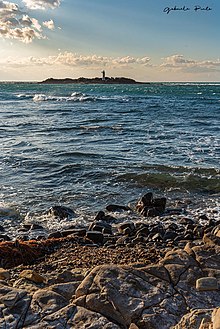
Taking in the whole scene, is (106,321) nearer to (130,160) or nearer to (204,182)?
(204,182)

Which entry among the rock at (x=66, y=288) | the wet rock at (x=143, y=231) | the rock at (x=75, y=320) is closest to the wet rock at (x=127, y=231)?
the wet rock at (x=143, y=231)

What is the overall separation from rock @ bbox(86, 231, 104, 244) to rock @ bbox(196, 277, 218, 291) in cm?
416

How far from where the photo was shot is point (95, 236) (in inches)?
355

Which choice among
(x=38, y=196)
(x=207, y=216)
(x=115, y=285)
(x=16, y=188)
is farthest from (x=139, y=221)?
(x=115, y=285)

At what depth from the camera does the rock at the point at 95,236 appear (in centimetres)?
897

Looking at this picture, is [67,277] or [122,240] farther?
[122,240]

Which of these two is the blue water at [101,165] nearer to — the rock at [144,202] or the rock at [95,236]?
the rock at [144,202]

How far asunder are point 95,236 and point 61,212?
6.57 feet

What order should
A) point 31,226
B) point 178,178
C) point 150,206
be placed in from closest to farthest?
point 31,226
point 150,206
point 178,178

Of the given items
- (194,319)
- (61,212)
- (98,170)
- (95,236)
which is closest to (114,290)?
(194,319)

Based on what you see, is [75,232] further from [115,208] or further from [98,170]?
[98,170]

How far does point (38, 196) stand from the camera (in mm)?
12344

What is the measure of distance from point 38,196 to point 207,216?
527cm

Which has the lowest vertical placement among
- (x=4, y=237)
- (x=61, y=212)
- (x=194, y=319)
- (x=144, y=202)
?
(x=4, y=237)
